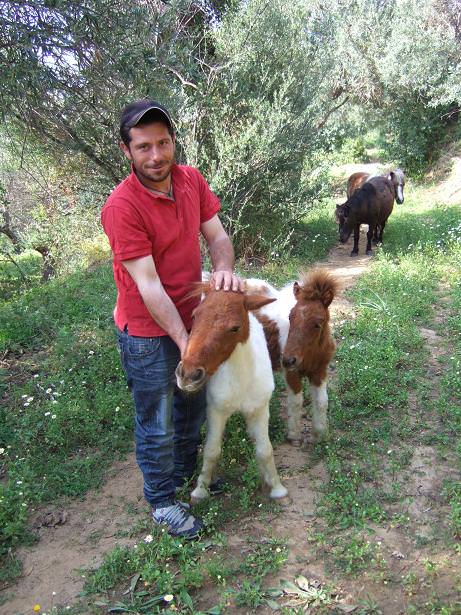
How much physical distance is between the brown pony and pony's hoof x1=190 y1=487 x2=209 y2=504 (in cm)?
787

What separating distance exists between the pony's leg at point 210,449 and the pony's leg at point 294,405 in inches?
37.3

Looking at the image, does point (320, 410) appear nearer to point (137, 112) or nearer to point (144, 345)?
point (144, 345)

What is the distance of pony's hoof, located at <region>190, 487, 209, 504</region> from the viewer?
11.8 ft

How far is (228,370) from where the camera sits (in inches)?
127

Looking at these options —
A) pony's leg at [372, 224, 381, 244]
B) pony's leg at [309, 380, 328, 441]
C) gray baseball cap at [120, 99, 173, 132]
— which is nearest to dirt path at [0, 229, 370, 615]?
pony's leg at [309, 380, 328, 441]

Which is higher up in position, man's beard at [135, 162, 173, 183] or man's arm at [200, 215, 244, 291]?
man's beard at [135, 162, 173, 183]

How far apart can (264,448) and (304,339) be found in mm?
883

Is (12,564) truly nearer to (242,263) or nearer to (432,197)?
(242,263)

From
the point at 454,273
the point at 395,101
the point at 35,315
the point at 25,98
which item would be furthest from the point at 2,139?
the point at 395,101

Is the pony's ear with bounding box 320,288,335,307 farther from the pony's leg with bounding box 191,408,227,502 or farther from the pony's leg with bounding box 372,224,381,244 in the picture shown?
the pony's leg with bounding box 372,224,381,244

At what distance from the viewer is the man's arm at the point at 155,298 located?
8.81 ft

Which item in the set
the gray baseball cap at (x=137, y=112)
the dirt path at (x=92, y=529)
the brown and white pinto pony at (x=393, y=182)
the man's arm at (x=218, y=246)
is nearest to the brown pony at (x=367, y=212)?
the brown and white pinto pony at (x=393, y=182)

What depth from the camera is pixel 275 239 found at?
9594 mm

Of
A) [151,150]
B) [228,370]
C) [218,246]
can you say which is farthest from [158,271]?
[228,370]
